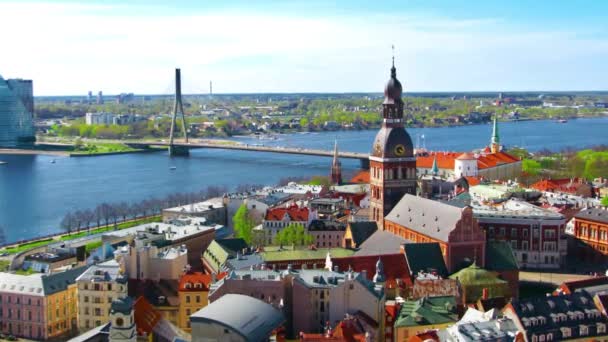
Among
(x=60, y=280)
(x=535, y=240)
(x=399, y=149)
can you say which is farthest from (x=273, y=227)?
(x=60, y=280)

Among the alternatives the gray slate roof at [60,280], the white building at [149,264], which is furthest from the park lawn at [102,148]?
the white building at [149,264]

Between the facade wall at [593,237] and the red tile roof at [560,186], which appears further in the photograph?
the red tile roof at [560,186]

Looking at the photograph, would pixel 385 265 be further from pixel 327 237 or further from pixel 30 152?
pixel 30 152

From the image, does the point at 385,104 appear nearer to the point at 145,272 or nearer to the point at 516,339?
the point at 145,272

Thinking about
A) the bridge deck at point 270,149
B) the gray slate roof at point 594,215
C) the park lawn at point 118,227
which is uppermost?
the gray slate roof at point 594,215

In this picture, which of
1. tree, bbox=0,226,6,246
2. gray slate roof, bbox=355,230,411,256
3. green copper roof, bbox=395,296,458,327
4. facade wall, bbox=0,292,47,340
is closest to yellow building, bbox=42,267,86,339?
facade wall, bbox=0,292,47,340

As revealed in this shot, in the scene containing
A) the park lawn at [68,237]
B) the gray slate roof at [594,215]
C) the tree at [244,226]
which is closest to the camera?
the gray slate roof at [594,215]

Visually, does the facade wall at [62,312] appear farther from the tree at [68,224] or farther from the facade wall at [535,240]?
the facade wall at [535,240]
